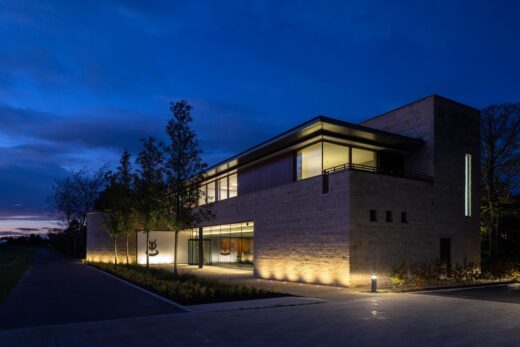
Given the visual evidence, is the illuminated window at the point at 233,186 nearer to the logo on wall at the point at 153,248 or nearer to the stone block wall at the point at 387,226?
the logo on wall at the point at 153,248

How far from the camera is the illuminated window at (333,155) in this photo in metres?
22.7

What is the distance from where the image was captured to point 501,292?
17641mm

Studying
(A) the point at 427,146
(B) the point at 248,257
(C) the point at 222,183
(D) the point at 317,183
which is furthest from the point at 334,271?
(C) the point at 222,183

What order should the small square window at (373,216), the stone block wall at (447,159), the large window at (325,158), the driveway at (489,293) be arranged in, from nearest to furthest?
the driveway at (489,293) < the small square window at (373,216) < the large window at (325,158) < the stone block wall at (447,159)

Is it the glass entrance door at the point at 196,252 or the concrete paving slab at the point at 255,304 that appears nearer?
the concrete paving slab at the point at 255,304

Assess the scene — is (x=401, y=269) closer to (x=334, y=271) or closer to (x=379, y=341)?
(x=334, y=271)

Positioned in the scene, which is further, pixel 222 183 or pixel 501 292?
pixel 222 183

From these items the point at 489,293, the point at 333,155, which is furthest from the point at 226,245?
the point at 489,293

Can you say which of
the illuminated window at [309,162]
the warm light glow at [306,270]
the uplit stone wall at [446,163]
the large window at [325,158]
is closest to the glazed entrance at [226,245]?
the warm light glow at [306,270]

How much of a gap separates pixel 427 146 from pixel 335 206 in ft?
23.9

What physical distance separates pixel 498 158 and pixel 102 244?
35625 mm

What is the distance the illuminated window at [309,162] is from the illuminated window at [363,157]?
2300 mm

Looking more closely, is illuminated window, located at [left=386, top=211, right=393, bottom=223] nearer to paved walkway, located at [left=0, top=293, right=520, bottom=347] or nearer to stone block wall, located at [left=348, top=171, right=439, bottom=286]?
stone block wall, located at [left=348, top=171, right=439, bottom=286]

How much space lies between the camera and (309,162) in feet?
77.4
